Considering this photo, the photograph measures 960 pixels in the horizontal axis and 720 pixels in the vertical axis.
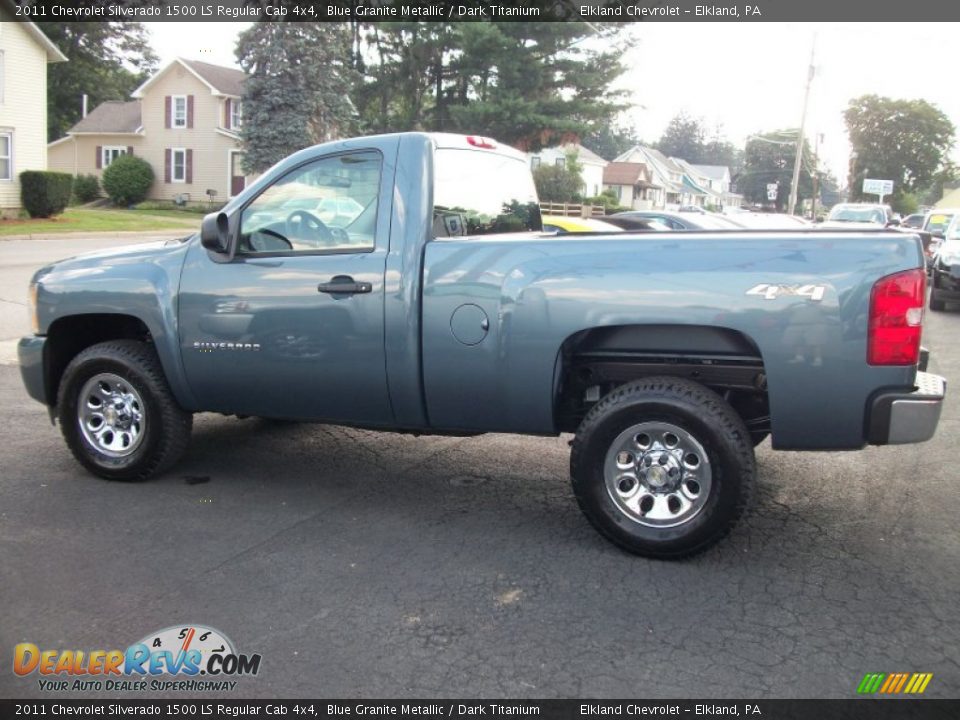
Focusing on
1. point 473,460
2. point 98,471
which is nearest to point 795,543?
point 473,460

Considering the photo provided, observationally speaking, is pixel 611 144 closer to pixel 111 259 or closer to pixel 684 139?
pixel 684 139

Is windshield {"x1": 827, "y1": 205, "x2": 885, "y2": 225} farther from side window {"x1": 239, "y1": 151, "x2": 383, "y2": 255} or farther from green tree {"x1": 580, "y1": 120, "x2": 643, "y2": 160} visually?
green tree {"x1": 580, "y1": 120, "x2": 643, "y2": 160}

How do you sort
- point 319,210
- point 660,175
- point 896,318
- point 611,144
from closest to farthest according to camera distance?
point 896,318 < point 319,210 < point 660,175 < point 611,144

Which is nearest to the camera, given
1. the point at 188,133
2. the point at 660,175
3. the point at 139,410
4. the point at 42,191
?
the point at 139,410

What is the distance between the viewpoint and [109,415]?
5488mm

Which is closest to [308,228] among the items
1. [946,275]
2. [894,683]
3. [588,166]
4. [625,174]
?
[894,683]

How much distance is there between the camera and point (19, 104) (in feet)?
106

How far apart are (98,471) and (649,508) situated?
10.9 ft

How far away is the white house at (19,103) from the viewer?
31.5 metres

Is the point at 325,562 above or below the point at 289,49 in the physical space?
below

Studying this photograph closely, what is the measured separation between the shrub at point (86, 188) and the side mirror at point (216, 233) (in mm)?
44886

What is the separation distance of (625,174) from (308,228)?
240 feet

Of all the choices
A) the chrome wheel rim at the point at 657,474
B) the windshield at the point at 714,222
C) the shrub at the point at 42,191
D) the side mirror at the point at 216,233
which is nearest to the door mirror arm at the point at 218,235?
the side mirror at the point at 216,233

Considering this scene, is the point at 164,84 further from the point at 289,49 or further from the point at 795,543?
the point at 795,543
